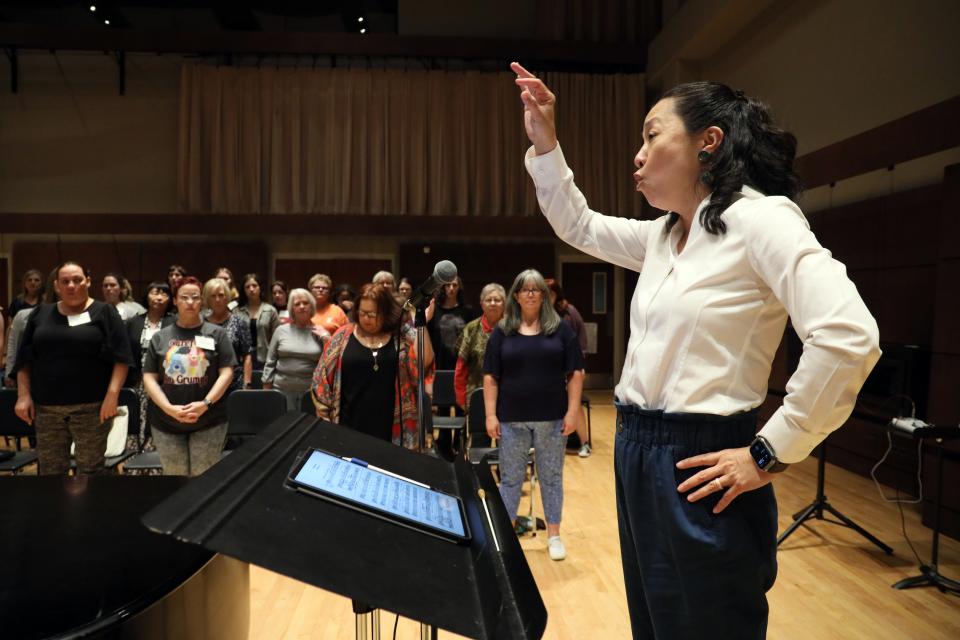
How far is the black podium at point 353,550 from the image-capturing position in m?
0.67

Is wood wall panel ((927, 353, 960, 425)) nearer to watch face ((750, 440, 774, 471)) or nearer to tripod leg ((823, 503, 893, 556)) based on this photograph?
tripod leg ((823, 503, 893, 556))

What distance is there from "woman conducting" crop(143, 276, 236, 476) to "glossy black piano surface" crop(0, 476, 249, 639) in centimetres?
184

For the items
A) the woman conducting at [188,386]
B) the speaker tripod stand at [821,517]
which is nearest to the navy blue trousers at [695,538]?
the speaker tripod stand at [821,517]

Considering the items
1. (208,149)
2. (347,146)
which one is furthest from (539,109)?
(208,149)

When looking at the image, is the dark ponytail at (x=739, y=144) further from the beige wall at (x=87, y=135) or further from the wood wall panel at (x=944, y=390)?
the beige wall at (x=87, y=135)

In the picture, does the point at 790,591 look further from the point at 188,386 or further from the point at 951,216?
the point at 188,386

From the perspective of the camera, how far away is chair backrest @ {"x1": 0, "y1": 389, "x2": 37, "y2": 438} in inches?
167

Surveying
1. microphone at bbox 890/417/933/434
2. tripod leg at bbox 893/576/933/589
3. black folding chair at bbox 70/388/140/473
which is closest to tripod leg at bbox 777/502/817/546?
tripod leg at bbox 893/576/933/589

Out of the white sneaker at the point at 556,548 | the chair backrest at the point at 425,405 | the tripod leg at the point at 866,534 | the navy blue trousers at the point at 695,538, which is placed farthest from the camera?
the tripod leg at the point at 866,534

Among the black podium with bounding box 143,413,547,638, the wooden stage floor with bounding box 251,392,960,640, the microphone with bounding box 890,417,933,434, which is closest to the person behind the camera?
the black podium with bounding box 143,413,547,638

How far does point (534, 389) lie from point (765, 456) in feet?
8.62

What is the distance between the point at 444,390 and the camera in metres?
5.65

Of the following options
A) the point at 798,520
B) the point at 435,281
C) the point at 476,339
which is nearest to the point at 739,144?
the point at 435,281

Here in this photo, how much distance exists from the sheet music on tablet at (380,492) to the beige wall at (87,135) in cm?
1089
